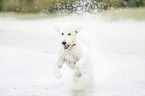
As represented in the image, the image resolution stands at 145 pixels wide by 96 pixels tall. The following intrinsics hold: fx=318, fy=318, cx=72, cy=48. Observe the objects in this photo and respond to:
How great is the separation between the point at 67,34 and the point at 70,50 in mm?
453

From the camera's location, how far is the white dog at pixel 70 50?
A: 5879mm

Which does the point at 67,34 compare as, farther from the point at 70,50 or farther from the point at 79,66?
the point at 79,66

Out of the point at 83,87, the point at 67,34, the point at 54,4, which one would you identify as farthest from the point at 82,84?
the point at 54,4

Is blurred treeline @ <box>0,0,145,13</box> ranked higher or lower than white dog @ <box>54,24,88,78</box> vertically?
lower

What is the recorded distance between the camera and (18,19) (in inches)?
1078

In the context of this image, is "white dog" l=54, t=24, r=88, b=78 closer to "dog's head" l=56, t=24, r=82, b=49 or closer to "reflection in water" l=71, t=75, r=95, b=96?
"dog's head" l=56, t=24, r=82, b=49

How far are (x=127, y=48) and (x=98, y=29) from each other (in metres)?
6.14

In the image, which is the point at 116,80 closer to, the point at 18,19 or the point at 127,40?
the point at 127,40

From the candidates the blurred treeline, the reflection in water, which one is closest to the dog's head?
the reflection in water

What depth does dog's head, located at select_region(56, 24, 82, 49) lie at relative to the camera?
580cm

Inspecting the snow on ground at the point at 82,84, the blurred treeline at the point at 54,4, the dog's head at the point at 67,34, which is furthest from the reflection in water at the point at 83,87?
the blurred treeline at the point at 54,4

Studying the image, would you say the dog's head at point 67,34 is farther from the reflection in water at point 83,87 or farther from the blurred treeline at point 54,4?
the blurred treeline at point 54,4

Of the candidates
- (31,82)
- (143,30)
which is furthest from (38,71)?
(143,30)

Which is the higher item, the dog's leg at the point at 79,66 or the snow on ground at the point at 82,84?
the dog's leg at the point at 79,66
